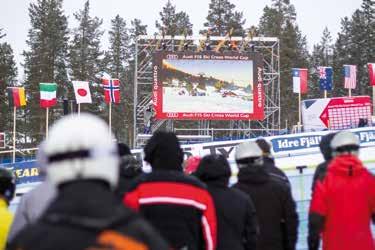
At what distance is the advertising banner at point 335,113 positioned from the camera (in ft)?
80.1

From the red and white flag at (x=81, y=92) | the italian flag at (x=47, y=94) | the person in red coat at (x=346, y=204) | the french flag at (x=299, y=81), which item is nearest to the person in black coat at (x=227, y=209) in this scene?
the person in red coat at (x=346, y=204)

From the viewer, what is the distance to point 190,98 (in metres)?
28.3

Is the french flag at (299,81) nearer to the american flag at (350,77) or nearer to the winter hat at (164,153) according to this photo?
the american flag at (350,77)

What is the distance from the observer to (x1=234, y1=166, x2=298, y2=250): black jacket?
16.1 feet

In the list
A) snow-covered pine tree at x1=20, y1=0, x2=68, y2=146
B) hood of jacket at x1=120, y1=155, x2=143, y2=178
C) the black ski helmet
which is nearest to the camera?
the black ski helmet

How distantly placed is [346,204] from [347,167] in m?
0.26

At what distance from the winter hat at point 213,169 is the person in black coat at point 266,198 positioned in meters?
0.47

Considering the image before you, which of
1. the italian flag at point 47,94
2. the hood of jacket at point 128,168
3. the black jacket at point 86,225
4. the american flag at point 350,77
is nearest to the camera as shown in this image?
the black jacket at point 86,225

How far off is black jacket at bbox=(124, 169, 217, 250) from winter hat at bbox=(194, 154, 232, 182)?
68 cm

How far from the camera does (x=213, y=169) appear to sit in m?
4.36

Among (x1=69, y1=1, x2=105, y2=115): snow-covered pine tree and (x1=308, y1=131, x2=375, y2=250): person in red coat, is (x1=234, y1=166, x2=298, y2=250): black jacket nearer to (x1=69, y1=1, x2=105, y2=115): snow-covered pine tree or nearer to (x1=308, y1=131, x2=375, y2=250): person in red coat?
(x1=308, y1=131, x2=375, y2=250): person in red coat

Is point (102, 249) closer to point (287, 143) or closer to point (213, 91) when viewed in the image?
point (287, 143)

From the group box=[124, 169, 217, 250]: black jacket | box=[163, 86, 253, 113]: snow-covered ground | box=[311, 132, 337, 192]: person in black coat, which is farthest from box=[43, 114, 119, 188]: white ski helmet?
box=[163, 86, 253, 113]: snow-covered ground

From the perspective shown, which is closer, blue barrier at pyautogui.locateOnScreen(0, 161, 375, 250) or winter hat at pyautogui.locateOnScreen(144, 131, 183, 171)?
winter hat at pyautogui.locateOnScreen(144, 131, 183, 171)
